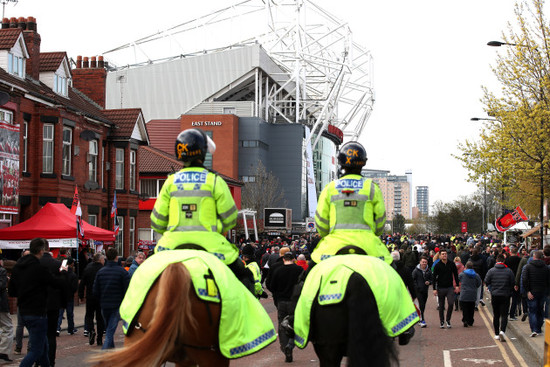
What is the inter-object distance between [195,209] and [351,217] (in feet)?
4.95

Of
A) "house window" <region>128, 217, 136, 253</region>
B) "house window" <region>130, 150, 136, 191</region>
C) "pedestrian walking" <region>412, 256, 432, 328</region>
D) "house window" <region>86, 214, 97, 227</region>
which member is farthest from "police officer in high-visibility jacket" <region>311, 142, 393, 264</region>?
"house window" <region>128, 217, 136, 253</region>

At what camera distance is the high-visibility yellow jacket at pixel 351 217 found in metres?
7.39

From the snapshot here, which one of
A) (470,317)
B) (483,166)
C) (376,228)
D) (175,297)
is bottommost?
(470,317)

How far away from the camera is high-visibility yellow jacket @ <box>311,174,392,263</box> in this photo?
739 cm

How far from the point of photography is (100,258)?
18.0 m

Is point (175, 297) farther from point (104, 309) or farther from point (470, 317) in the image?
point (470, 317)

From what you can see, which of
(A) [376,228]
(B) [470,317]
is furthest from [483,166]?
(A) [376,228]

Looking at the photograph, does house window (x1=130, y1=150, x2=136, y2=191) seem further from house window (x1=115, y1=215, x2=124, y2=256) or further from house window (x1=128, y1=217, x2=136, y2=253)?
house window (x1=128, y1=217, x2=136, y2=253)

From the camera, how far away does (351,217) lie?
7.48 meters

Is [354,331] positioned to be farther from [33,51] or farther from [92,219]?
[92,219]

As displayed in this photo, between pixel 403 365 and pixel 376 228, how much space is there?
645 cm

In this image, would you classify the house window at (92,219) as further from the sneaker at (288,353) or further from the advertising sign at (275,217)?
the advertising sign at (275,217)

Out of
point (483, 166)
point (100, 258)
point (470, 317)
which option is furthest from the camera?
point (483, 166)

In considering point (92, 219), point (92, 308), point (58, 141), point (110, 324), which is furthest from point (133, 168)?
point (110, 324)
